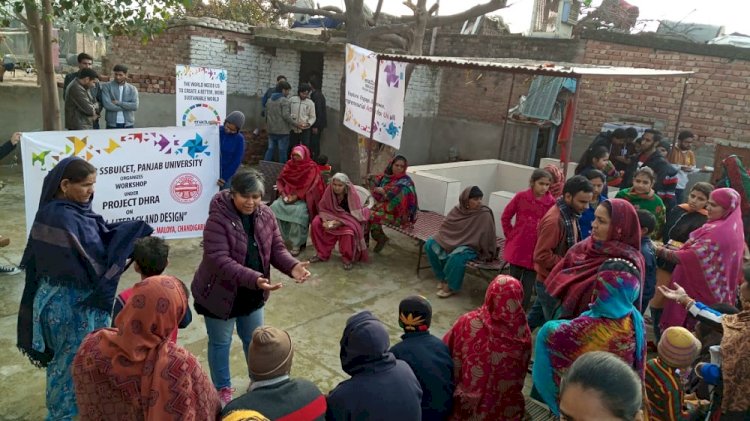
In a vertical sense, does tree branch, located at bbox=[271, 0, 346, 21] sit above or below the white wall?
above

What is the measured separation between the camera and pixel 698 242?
420 centimetres

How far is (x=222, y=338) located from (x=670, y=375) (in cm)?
248

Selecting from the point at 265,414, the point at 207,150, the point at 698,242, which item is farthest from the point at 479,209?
the point at 265,414

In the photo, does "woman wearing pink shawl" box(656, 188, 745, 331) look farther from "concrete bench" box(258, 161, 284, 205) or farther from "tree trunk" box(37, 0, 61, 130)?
"tree trunk" box(37, 0, 61, 130)

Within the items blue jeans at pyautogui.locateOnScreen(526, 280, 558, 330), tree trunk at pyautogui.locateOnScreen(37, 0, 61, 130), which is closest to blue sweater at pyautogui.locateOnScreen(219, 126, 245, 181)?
tree trunk at pyautogui.locateOnScreen(37, 0, 61, 130)

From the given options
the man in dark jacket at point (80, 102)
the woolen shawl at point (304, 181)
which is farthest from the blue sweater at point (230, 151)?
the man in dark jacket at point (80, 102)

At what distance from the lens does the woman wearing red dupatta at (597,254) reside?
3268 millimetres

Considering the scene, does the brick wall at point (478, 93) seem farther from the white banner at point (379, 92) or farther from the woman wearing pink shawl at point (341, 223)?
the woman wearing pink shawl at point (341, 223)

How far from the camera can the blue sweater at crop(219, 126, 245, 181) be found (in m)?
6.33

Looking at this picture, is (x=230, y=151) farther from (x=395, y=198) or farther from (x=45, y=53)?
(x=45, y=53)

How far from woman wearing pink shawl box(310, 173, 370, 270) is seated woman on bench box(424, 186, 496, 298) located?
103cm

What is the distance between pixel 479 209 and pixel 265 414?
4022 mm

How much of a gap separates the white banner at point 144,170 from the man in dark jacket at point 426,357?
369cm

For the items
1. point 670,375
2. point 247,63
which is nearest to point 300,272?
point 670,375
